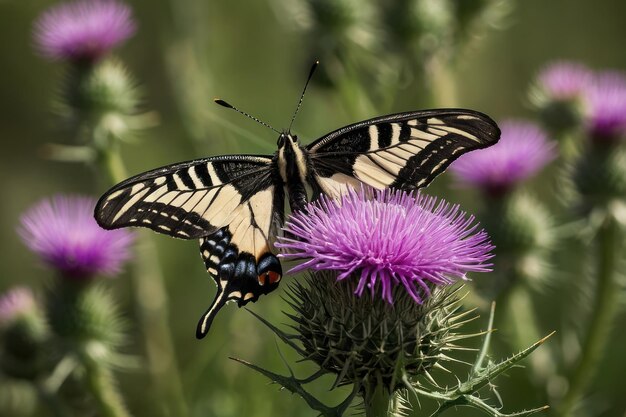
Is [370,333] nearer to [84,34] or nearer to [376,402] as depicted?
[376,402]

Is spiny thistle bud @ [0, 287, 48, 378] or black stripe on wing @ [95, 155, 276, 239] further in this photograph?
spiny thistle bud @ [0, 287, 48, 378]

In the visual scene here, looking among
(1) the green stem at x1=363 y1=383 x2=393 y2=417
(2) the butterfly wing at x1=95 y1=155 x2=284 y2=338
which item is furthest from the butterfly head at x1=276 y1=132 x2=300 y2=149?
(1) the green stem at x1=363 y1=383 x2=393 y2=417

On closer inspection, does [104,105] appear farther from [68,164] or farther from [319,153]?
[68,164]

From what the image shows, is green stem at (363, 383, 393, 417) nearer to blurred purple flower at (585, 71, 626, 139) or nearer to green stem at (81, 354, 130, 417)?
green stem at (81, 354, 130, 417)

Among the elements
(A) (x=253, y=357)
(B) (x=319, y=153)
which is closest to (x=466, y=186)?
(A) (x=253, y=357)

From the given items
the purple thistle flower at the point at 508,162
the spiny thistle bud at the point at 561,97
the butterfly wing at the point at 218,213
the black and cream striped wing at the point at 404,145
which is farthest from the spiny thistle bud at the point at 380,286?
the spiny thistle bud at the point at 561,97

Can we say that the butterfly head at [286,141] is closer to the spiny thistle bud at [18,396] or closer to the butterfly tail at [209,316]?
the butterfly tail at [209,316]
